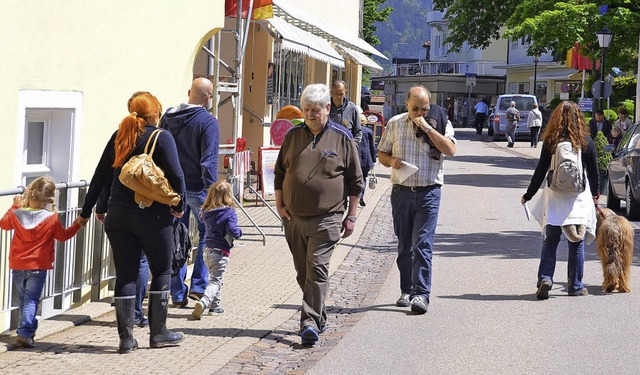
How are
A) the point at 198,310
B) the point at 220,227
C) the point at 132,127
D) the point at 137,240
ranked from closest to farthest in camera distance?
the point at 132,127
the point at 137,240
the point at 198,310
the point at 220,227

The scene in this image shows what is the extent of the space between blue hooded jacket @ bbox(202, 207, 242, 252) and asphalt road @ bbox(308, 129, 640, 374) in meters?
1.20

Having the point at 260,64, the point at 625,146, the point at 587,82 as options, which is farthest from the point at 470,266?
the point at 587,82

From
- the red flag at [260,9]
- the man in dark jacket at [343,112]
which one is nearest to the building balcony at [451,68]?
the red flag at [260,9]

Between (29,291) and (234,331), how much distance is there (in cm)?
153

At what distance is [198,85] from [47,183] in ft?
6.84

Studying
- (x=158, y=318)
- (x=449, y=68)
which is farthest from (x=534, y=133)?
(x=449, y=68)

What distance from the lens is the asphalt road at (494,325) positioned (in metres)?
7.73

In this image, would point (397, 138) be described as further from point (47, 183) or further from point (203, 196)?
point (47, 183)

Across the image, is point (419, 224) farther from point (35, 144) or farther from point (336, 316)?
Result: point (35, 144)

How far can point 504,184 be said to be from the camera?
27.7m

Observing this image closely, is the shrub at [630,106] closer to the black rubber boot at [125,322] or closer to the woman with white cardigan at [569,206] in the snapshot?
the woman with white cardigan at [569,206]

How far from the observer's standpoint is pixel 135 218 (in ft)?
25.6

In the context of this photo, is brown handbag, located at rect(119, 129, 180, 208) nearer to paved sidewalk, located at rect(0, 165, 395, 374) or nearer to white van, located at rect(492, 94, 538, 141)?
paved sidewalk, located at rect(0, 165, 395, 374)

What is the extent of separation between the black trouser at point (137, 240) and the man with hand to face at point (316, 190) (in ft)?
3.11
